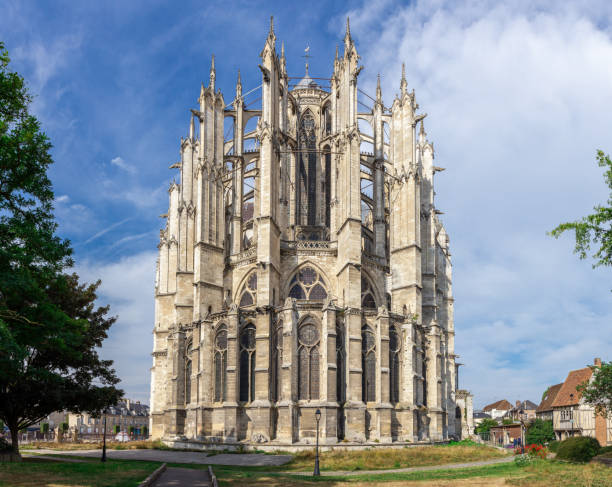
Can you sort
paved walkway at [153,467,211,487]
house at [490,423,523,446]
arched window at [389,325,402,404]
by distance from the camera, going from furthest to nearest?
house at [490,423,523,446], arched window at [389,325,402,404], paved walkway at [153,467,211,487]

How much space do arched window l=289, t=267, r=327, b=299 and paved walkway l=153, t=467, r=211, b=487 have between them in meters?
19.4

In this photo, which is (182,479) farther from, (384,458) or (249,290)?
(249,290)

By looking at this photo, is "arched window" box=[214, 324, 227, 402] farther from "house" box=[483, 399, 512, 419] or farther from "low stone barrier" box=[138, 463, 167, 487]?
"house" box=[483, 399, 512, 419]

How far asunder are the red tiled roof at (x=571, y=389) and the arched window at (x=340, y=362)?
3122 cm

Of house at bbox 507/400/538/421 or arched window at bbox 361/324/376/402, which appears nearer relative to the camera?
arched window at bbox 361/324/376/402

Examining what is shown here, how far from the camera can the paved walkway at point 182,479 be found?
1976cm

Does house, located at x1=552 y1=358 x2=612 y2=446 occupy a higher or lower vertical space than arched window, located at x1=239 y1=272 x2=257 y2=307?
lower

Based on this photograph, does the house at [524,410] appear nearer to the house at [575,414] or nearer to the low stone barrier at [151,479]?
the house at [575,414]

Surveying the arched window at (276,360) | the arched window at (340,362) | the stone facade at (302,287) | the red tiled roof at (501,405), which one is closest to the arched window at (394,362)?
the stone facade at (302,287)

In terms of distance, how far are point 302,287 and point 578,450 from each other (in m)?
21.0

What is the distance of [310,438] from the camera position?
36.2 meters

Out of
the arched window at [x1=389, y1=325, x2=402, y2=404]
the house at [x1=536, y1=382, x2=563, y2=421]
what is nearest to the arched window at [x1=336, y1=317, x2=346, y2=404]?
the arched window at [x1=389, y1=325, x2=402, y2=404]

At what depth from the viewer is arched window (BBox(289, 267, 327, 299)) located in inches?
1693

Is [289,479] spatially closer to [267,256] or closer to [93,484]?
[93,484]
